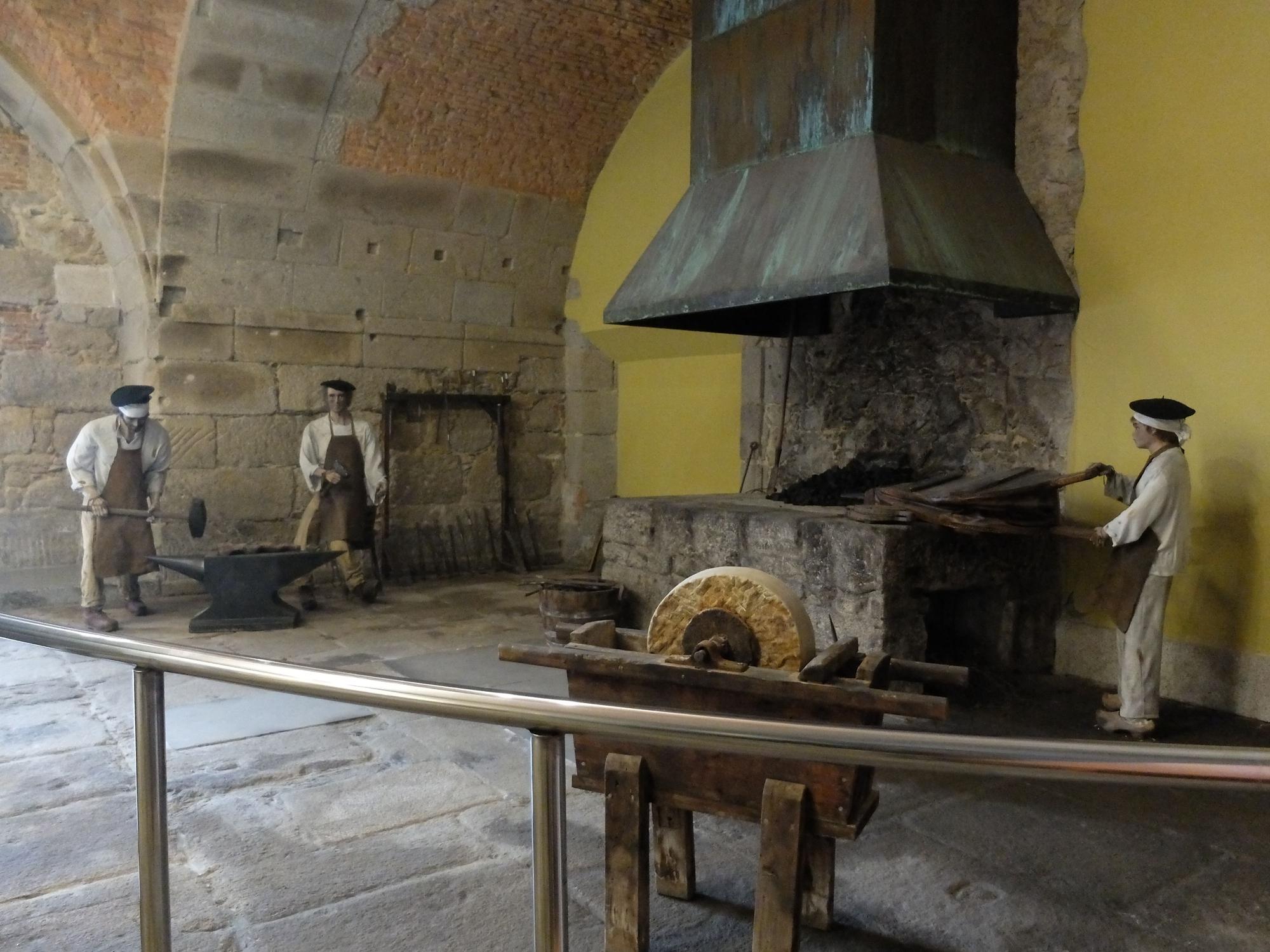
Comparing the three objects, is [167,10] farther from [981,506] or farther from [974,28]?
[981,506]

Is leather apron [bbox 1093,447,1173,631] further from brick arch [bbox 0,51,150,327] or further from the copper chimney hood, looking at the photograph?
brick arch [bbox 0,51,150,327]

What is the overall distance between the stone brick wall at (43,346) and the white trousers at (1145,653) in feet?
23.0

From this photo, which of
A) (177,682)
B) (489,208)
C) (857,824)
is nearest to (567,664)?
(857,824)

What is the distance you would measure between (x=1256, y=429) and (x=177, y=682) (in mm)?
5152

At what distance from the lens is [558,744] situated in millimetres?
1350

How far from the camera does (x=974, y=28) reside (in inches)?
192

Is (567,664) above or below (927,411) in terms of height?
below

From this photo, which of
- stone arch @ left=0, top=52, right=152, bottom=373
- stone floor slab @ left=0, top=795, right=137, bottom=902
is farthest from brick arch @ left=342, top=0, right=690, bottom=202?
stone floor slab @ left=0, top=795, right=137, bottom=902

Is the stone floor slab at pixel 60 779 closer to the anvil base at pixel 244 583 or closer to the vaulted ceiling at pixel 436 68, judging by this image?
the anvil base at pixel 244 583

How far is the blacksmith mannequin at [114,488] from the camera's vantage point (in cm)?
594

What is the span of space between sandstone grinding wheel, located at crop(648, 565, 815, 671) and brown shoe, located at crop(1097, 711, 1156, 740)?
2.23 m

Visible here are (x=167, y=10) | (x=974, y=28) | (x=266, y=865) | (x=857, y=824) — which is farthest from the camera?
(x=167, y=10)

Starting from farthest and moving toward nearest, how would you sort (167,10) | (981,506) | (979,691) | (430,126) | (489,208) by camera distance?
(489,208) → (430,126) → (167,10) → (979,691) → (981,506)

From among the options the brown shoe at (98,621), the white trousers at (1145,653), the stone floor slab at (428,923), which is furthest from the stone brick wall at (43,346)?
the white trousers at (1145,653)
